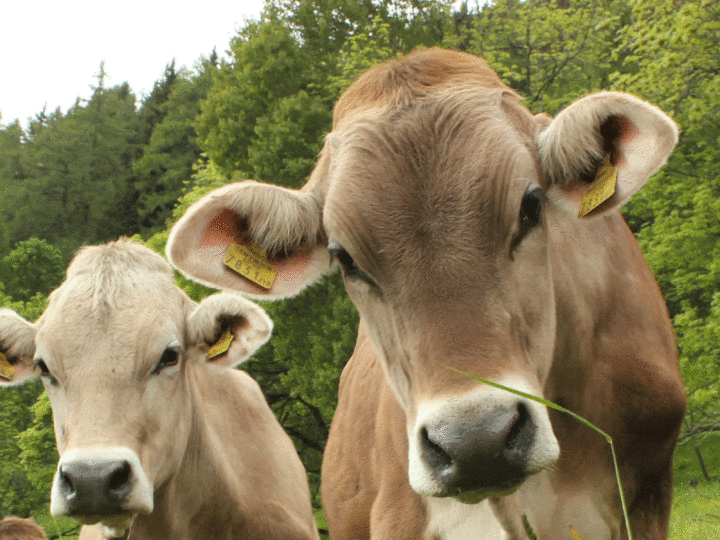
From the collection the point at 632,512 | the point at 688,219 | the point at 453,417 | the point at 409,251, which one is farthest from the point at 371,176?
the point at 688,219

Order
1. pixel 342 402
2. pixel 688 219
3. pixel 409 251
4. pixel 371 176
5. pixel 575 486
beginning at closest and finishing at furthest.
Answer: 1. pixel 409 251
2. pixel 371 176
3. pixel 575 486
4. pixel 342 402
5. pixel 688 219

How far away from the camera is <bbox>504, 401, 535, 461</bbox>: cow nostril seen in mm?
2023

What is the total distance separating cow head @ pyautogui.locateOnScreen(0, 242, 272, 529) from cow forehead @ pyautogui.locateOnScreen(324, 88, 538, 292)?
1.72 metres

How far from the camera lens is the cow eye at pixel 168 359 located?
A: 4162mm

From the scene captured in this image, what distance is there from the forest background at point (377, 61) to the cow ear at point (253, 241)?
870 centimetres

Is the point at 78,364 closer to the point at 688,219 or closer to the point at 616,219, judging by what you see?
the point at 616,219

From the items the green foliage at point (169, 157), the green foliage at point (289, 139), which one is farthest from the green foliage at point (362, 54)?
the green foliage at point (169, 157)

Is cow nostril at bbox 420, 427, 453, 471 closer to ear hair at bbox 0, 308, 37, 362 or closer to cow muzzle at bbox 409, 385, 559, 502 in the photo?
cow muzzle at bbox 409, 385, 559, 502

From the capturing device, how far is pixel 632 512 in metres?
3.15

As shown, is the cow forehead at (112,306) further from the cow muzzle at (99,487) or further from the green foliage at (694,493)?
the green foliage at (694,493)

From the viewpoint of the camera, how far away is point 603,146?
2.65 m

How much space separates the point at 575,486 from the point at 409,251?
137cm

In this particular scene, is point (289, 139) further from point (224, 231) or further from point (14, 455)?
point (224, 231)

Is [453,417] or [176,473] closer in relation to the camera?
[453,417]
